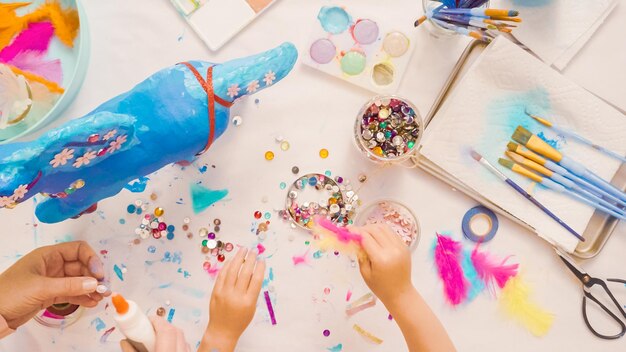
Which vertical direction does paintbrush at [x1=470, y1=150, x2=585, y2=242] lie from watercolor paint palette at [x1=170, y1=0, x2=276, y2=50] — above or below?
below

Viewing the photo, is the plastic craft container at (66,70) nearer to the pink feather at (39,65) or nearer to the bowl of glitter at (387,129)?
the pink feather at (39,65)

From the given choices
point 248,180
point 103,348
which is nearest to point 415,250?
point 248,180

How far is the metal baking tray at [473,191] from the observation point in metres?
0.83

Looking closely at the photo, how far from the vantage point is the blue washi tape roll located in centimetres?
83

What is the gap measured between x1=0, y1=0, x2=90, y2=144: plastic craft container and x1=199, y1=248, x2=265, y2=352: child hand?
14.4 inches

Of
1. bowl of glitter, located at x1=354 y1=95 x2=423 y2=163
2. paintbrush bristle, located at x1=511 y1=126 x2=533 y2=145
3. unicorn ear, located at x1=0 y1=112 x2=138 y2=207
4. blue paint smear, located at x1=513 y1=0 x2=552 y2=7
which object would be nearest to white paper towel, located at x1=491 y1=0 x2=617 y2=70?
blue paint smear, located at x1=513 y1=0 x2=552 y2=7

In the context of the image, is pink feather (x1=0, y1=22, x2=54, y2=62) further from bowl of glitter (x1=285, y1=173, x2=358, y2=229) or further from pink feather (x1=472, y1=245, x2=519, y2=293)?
pink feather (x1=472, y1=245, x2=519, y2=293)

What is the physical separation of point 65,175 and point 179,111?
16 cm

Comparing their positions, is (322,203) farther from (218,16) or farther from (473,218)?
(218,16)

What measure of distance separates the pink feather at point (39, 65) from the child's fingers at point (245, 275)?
1.37 ft

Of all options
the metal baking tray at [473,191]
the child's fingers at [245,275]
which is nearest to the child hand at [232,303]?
the child's fingers at [245,275]

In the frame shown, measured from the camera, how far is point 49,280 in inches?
29.1

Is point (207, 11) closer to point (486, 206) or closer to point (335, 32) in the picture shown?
point (335, 32)

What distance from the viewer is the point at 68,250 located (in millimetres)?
799
